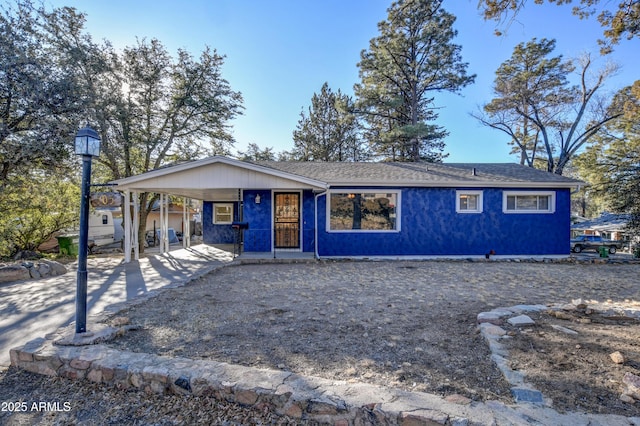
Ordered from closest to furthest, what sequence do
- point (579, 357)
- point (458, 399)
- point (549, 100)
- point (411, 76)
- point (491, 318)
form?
point (458, 399)
point (579, 357)
point (491, 318)
point (411, 76)
point (549, 100)

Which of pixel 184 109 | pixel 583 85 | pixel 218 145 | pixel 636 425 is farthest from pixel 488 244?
pixel 583 85

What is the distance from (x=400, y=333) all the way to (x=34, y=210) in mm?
13635

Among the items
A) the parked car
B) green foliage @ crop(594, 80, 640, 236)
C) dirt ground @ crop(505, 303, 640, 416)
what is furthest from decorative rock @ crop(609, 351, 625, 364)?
the parked car

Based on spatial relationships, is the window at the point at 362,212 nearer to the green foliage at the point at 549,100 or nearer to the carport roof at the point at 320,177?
the carport roof at the point at 320,177

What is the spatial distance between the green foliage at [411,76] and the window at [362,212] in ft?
34.0

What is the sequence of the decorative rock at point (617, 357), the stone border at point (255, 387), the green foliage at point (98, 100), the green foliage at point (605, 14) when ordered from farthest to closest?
the green foliage at point (98, 100) → the green foliage at point (605, 14) → the decorative rock at point (617, 357) → the stone border at point (255, 387)

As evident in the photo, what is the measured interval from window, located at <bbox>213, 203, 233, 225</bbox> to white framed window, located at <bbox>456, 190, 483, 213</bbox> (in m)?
9.92

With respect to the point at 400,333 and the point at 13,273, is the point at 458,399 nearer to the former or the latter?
the point at 400,333

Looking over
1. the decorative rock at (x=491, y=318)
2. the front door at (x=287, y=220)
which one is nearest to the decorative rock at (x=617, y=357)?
the decorative rock at (x=491, y=318)

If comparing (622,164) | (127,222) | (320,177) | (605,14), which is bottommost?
(127,222)

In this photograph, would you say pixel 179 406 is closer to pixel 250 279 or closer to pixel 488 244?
pixel 250 279

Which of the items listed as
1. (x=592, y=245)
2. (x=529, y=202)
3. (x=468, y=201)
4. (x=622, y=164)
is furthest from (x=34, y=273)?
(x=622, y=164)

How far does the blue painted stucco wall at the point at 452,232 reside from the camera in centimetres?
1031

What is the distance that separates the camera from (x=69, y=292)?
575 centimetres
